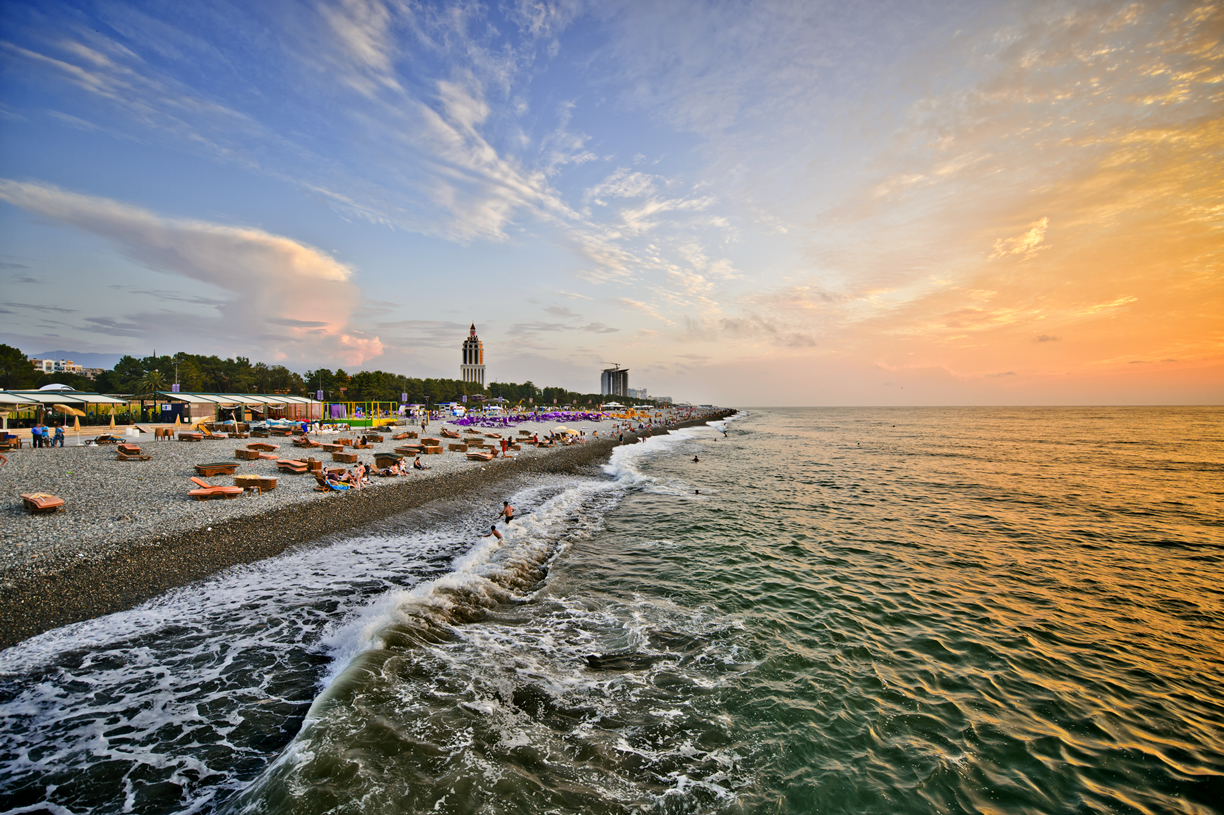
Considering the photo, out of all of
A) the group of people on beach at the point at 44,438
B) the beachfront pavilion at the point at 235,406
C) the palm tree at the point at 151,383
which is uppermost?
the palm tree at the point at 151,383

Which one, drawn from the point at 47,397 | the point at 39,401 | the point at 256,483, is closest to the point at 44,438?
the point at 39,401

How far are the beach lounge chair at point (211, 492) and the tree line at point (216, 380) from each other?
6659 centimetres

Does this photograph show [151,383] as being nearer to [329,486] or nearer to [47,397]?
[47,397]

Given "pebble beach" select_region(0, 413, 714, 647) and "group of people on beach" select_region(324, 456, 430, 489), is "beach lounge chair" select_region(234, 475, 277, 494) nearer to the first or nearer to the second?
"pebble beach" select_region(0, 413, 714, 647)

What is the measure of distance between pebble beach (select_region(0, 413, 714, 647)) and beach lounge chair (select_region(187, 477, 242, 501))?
0.27 metres

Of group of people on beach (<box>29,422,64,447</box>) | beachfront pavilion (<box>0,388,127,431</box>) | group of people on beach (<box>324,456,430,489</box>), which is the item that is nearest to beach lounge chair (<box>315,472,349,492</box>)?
group of people on beach (<box>324,456,430,489</box>)

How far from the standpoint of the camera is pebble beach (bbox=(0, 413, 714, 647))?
920 cm

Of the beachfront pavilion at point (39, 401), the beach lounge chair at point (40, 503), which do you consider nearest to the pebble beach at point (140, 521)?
the beach lounge chair at point (40, 503)

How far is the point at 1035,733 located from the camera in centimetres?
669

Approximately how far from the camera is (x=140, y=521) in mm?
13172

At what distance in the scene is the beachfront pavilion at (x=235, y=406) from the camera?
4378 cm

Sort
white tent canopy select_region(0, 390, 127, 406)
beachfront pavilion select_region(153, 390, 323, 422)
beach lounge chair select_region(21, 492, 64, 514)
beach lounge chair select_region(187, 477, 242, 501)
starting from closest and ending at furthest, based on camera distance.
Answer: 1. beach lounge chair select_region(21, 492, 64, 514)
2. beach lounge chair select_region(187, 477, 242, 501)
3. white tent canopy select_region(0, 390, 127, 406)
4. beachfront pavilion select_region(153, 390, 323, 422)

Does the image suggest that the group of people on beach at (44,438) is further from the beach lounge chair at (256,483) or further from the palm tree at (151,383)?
the palm tree at (151,383)

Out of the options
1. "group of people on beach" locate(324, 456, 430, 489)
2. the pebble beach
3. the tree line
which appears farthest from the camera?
the tree line
